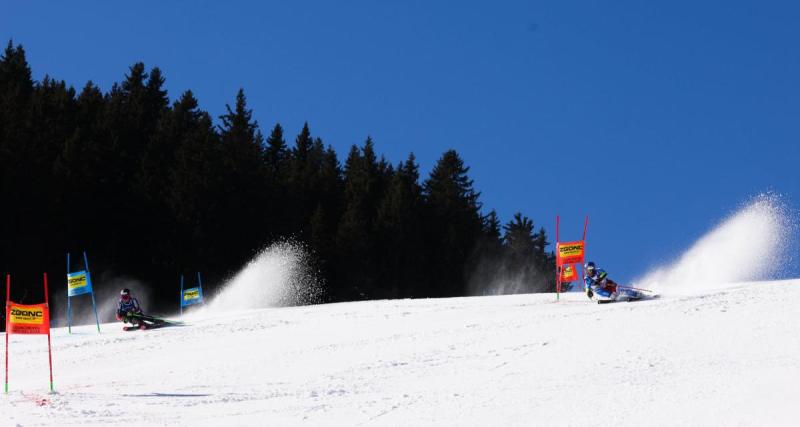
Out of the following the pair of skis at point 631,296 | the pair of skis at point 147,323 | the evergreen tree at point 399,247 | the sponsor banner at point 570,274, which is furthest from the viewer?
the evergreen tree at point 399,247

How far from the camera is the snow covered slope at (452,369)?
35.2ft

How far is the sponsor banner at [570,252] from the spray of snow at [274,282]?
25286 millimetres

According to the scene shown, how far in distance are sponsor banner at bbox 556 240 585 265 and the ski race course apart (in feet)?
5.44

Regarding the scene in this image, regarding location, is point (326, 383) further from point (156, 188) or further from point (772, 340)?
point (156, 188)

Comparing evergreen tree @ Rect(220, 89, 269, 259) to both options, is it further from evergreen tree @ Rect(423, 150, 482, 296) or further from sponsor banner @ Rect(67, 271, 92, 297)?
sponsor banner @ Rect(67, 271, 92, 297)

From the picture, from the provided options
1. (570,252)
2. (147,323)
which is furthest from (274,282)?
(570,252)

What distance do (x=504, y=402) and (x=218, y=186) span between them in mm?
44870

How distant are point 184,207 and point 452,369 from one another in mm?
40028

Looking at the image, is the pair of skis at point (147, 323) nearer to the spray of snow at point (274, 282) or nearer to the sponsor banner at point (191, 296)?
the sponsor banner at point (191, 296)

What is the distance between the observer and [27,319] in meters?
15.2

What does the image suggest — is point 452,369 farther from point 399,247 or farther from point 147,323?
point 399,247

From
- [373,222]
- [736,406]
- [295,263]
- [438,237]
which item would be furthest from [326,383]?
[438,237]

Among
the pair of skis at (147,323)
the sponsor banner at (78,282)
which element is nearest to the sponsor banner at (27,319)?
the pair of skis at (147,323)

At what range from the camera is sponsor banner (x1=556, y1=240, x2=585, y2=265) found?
87.7ft
